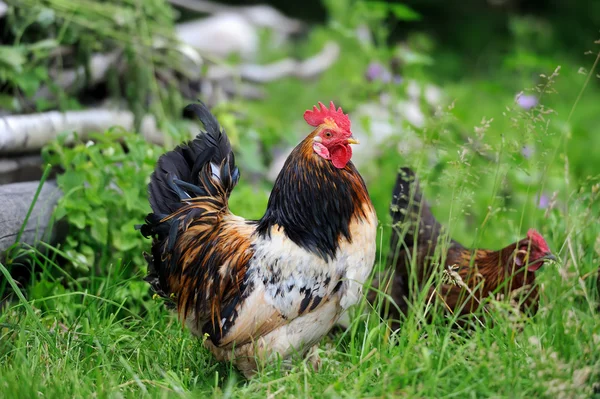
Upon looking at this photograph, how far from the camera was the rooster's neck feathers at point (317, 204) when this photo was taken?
3006mm

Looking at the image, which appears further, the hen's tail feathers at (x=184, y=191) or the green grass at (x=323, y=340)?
the hen's tail feathers at (x=184, y=191)

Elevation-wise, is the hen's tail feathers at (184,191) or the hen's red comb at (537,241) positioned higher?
the hen's red comb at (537,241)

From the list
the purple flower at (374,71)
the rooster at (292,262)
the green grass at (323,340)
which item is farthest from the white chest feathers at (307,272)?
the purple flower at (374,71)

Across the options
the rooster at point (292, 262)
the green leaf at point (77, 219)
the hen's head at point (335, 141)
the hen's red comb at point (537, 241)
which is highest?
the hen's head at point (335, 141)

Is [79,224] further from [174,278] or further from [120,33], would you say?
[120,33]

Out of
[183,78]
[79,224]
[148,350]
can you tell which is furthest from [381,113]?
[148,350]

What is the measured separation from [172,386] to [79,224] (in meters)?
1.45

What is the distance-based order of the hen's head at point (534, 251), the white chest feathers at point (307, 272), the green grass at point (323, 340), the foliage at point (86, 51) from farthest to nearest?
the foliage at point (86, 51), the hen's head at point (534, 251), the white chest feathers at point (307, 272), the green grass at point (323, 340)

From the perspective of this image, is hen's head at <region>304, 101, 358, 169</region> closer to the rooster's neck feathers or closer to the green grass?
the rooster's neck feathers

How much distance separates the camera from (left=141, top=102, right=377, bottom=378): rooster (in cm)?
298

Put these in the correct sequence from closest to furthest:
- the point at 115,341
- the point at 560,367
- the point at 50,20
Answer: the point at 560,367 → the point at 115,341 → the point at 50,20

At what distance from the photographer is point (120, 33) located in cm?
492

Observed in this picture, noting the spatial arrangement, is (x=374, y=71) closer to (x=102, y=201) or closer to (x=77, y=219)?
(x=102, y=201)

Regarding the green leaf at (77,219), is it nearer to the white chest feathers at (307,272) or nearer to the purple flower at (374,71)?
the white chest feathers at (307,272)
